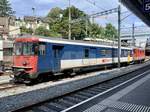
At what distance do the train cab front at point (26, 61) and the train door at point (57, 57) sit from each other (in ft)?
7.80

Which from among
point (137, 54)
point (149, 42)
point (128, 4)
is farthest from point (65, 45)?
point (149, 42)

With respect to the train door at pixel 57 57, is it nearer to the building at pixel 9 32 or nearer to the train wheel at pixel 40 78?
the train wheel at pixel 40 78

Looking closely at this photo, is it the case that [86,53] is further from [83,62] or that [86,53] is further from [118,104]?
[118,104]

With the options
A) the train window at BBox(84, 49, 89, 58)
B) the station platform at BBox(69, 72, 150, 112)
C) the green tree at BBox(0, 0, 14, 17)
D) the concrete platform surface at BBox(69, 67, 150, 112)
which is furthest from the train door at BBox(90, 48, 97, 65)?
the green tree at BBox(0, 0, 14, 17)

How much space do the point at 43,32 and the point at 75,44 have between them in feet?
170

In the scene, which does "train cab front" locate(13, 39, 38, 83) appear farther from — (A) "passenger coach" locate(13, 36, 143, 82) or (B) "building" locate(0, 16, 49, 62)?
(B) "building" locate(0, 16, 49, 62)

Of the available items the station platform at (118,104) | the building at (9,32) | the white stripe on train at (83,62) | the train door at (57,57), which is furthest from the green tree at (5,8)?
the station platform at (118,104)

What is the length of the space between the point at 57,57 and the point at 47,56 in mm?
1594

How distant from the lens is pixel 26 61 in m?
20.2

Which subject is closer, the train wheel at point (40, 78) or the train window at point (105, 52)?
the train wheel at point (40, 78)

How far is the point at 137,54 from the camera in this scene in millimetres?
54281

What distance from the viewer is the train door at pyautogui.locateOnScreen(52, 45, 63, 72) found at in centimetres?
2248

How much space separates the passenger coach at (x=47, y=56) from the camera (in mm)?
20141

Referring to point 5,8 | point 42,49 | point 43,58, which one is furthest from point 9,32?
point 42,49
